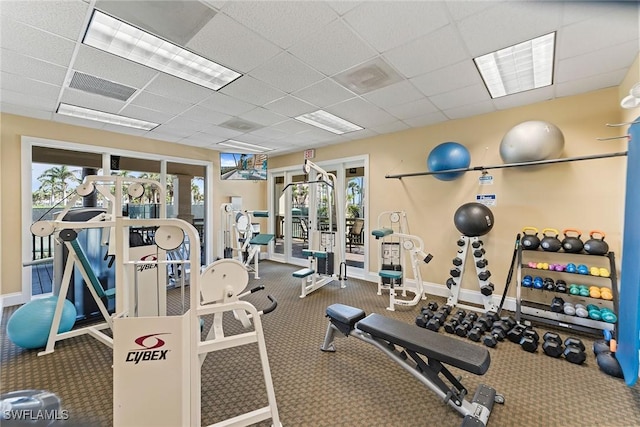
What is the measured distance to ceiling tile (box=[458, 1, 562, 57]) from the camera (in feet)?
6.21

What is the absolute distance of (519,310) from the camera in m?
3.24


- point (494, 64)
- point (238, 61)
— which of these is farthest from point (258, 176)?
point (494, 64)

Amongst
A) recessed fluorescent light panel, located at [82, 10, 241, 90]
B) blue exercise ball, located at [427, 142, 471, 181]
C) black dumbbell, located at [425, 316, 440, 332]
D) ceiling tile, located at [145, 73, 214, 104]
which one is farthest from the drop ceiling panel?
black dumbbell, located at [425, 316, 440, 332]

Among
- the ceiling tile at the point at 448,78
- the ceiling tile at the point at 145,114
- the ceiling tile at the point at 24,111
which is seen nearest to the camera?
the ceiling tile at the point at 448,78

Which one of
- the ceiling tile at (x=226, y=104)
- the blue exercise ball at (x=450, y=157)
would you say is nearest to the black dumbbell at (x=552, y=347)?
the blue exercise ball at (x=450, y=157)

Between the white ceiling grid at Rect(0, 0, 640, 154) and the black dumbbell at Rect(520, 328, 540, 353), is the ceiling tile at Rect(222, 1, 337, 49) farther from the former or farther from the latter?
the black dumbbell at Rect(520, 328, 540, 353)

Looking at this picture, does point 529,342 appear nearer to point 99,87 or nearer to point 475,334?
point 475,334

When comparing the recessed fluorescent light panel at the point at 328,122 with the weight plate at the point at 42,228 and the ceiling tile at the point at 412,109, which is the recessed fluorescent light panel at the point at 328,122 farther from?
the weight plate at the point at 42,228

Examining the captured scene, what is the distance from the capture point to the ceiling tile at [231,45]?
209 centimetres

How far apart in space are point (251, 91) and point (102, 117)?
8.82ft

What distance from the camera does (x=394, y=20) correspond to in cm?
201

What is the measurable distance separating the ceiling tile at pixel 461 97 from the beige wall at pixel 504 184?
2.10 ft

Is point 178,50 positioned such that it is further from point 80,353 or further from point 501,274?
point 501,274

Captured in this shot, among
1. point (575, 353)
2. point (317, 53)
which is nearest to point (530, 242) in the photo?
point (575, 353)
